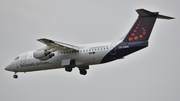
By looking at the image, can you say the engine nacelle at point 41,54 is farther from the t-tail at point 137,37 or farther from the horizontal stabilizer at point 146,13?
the horizontal stabilizer at point 146,13

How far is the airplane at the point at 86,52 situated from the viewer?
4466cm

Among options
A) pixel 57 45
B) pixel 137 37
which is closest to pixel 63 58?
pixel 57 45

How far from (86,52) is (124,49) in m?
3.42

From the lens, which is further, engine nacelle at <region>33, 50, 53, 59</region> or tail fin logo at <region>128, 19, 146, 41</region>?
engine nacelle at <region>33, 50, 53, 59</region>

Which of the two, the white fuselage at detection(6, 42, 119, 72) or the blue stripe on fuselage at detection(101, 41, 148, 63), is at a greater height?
the blue stripe on fuselage at detection(101, 41, 148, 63)

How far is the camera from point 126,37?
45438mm

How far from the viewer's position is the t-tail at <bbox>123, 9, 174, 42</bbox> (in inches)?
1735

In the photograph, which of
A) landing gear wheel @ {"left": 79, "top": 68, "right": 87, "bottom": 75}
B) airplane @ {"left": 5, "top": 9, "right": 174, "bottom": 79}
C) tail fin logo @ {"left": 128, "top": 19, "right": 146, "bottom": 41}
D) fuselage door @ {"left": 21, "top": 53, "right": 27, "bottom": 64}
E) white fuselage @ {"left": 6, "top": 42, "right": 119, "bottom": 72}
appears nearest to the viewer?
airplane @ {"left": 5, "top": 9, "right": 174, "bottom": 79}

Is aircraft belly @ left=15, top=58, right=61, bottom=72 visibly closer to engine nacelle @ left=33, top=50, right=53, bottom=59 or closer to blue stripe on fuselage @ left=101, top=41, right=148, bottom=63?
engine nacelle @ left=33, top=50, right=53, bottom=59

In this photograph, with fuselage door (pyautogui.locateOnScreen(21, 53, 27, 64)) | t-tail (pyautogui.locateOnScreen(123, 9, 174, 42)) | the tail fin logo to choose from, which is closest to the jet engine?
fuselage door (pyautogui.locateOnScreen(21, 53, 27, 64))

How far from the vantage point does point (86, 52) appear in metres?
46.8

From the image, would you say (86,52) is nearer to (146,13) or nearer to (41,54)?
(41,54)

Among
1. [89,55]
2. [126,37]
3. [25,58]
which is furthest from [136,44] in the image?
[25,58]

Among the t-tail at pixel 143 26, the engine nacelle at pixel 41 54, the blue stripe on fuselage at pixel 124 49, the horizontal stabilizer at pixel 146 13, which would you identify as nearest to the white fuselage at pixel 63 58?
the blue stripe on fuselage at pixel 124 49
